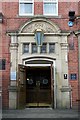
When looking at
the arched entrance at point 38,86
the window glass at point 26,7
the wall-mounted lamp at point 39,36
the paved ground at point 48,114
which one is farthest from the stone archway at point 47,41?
the paved ground at point 48,114

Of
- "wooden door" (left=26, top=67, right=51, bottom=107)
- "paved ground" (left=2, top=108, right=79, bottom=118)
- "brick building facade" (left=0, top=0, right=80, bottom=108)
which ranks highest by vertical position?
"brick building facade" (left=0, top=0, right=80, bottom=108)

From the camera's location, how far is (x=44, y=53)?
14.2m

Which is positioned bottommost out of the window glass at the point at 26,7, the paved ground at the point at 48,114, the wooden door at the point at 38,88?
the paved ground at the point at 48,114

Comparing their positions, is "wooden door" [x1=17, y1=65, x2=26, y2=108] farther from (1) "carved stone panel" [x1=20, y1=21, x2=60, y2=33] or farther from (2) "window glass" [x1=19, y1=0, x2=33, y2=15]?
(2) "window glass" [x1=19, y1=0, x2=33, y2=15]

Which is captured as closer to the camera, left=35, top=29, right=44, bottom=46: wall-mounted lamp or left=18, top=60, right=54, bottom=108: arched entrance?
left=35, top=29, right=44, bottom=46: wall-mounted lamp

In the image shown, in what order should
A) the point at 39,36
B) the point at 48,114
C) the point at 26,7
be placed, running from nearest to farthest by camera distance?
1. the point at 48,114
2. the point at 39,36
3. the point at 26,7

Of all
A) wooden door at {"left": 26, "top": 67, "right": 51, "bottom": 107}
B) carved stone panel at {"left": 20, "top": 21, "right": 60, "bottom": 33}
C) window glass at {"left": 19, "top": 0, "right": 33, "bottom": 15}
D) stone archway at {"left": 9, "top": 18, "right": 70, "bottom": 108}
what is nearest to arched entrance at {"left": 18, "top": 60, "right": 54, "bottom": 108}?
wooden door at {"left": 26, "top": 67, "right": 51, "bottom": 107}

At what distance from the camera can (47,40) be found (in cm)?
1423

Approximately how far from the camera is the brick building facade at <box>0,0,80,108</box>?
14.0 metres

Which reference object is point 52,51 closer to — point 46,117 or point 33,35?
point 33,35

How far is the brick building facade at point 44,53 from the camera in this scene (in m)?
14.0

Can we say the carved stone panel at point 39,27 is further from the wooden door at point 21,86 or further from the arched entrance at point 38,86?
the arched entrance at point 38,86

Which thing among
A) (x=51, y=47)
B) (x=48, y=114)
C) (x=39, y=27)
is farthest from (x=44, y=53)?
(x=48, y=114)

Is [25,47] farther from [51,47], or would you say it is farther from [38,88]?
[38,88]
